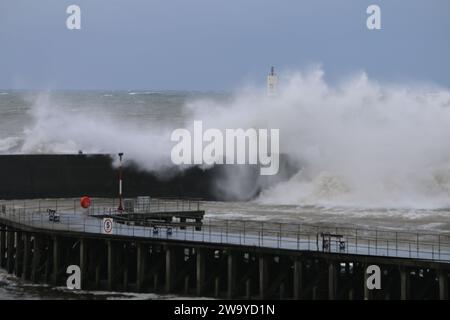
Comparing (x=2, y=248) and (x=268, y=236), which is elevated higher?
(x=268, y=236)

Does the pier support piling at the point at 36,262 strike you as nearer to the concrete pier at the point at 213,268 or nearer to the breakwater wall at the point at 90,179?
the concrete pier at the point at 213,268

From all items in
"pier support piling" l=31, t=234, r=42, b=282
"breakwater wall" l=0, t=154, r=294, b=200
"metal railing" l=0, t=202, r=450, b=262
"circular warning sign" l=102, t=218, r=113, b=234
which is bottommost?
"pier support piling" l=31, t=234, r=42, b=282

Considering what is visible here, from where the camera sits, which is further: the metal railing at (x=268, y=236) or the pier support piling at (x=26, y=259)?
the pier support piling at (x=26, y=259)

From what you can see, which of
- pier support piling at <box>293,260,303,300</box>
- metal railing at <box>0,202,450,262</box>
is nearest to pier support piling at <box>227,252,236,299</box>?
metal railing at <box>0,202,450,262</box>

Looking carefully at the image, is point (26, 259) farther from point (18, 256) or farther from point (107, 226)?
point (107, 226)

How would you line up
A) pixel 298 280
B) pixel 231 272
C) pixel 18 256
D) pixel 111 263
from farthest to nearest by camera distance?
pixel 18 256, pixel 111 263, pixel 231 272, pixel 298 280

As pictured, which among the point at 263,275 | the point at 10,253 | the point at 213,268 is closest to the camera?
the point at 263,275

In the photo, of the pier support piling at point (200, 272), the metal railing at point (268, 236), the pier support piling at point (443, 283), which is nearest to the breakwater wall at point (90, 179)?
the metal railing at point (268, 236)

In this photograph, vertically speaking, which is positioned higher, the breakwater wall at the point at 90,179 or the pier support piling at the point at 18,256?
the breakwater wall at the point at 90,179

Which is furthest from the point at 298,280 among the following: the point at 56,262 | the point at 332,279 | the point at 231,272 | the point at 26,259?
the point at 26,259

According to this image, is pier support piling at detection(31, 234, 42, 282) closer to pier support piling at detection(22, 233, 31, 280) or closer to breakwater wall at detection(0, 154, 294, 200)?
pier support piling at detection(22, 233, 31, 280)

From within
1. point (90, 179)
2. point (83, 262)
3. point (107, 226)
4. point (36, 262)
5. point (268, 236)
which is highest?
point (90, 179)

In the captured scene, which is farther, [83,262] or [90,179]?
[90,179]

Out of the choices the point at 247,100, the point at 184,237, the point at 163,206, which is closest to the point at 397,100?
the point at 247,100
